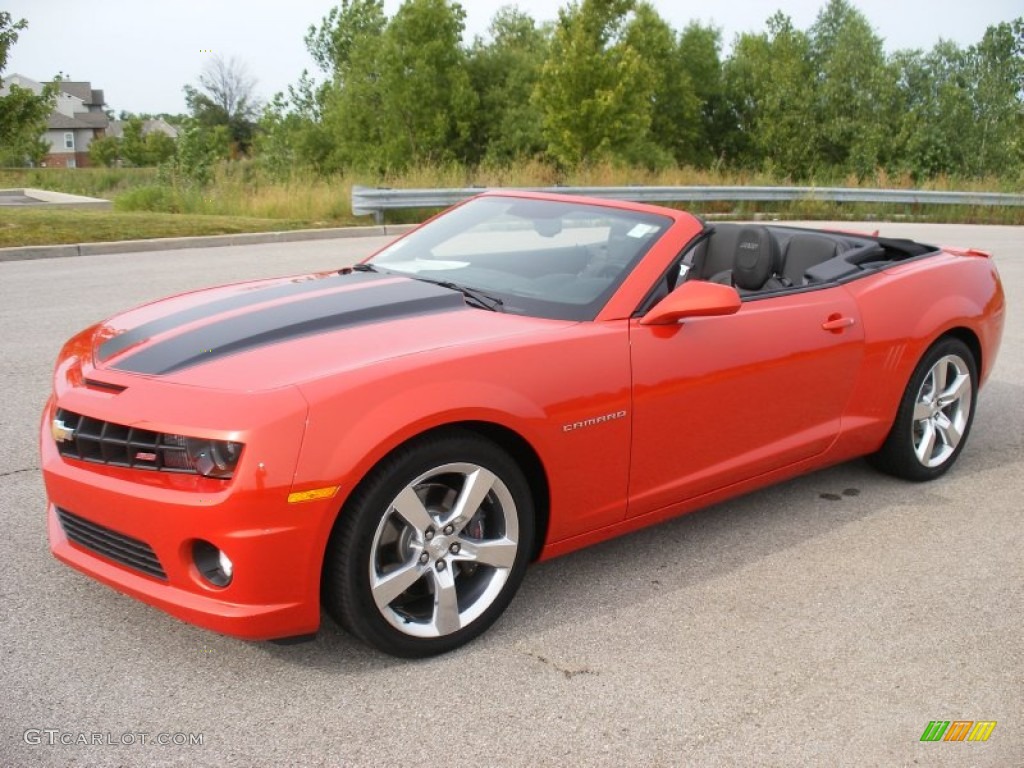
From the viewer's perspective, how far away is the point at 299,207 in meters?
18.2

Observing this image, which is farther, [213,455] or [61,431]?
[61,431]

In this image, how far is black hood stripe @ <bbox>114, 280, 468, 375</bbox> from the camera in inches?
131

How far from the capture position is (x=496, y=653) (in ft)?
10.9

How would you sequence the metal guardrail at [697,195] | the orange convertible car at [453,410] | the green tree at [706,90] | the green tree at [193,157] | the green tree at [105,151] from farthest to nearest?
1. the green tree at [105,151]
2. the green tree at [706,90]
3. the green tree at [193,157]
4. the metal guardrail at [697,195]
5. the orange convertible car at [453,410]

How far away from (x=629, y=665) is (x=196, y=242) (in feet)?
40.8

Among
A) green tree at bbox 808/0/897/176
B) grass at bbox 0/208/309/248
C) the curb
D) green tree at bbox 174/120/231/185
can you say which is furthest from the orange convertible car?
green tree at bbox 808/0/897/176

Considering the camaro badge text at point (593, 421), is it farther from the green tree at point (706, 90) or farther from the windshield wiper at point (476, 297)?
the green tree at point (706, 90)

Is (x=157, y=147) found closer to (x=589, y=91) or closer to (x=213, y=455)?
(x=589, y=91)

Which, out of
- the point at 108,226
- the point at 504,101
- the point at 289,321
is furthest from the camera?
the point at 504,101

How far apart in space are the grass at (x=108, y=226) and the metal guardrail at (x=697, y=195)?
132 centimetres

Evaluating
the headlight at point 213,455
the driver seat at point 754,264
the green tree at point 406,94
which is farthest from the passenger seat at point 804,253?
the green tree at point 406,94

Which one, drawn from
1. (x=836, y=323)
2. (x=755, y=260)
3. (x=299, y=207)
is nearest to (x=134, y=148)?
(x=299, y=207)

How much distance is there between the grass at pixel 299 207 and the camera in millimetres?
14883

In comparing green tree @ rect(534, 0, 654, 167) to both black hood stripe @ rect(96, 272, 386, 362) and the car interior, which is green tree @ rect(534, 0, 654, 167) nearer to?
the car interior
